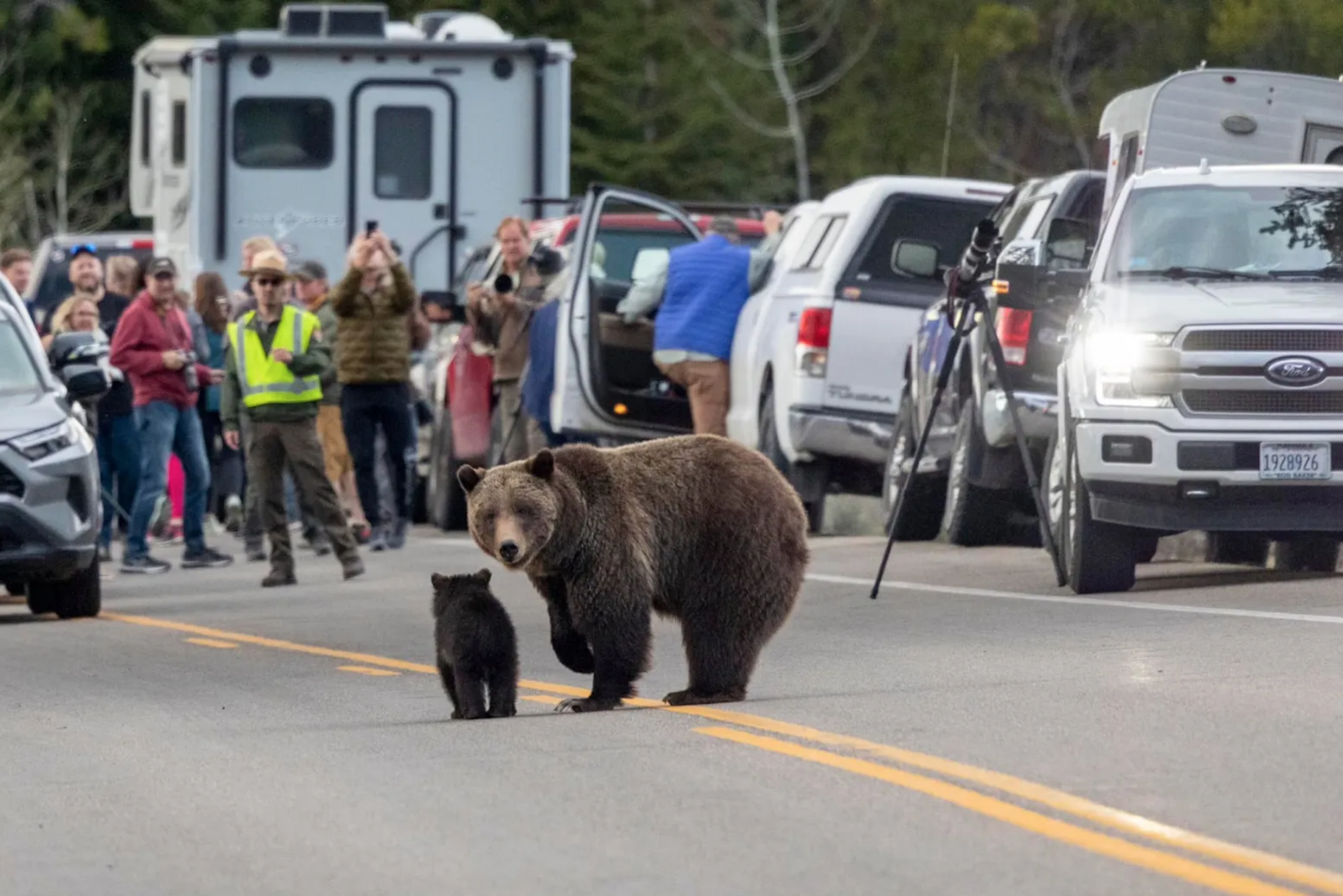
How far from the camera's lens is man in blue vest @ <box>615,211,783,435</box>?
68.2 feet

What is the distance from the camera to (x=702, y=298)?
2080 centimetres

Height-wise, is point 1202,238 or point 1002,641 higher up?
point 1202,238

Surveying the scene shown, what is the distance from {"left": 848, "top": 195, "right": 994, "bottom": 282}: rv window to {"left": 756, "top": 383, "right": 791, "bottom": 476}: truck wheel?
124 cm

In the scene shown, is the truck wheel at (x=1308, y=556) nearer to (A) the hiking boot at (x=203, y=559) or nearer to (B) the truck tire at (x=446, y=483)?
(A) the hiking boot at (x=203, y=559)

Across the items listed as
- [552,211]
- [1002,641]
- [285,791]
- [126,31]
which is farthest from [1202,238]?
[126,31]

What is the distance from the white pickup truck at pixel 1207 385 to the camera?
14.3 m

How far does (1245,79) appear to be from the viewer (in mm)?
18141

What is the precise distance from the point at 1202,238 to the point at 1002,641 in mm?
3164

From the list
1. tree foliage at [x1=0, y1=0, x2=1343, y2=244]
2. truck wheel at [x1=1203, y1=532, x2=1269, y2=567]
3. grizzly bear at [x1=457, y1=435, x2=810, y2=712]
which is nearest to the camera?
grizzly bear at [x1=457, y1=435, x2=810, y2=712]

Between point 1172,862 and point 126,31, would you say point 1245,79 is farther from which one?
point 126,31

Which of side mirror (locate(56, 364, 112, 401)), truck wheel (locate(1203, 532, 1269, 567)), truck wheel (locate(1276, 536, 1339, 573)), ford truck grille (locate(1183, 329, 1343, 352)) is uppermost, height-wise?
ford truck grille (locate(1183, 329, 1343, 352))

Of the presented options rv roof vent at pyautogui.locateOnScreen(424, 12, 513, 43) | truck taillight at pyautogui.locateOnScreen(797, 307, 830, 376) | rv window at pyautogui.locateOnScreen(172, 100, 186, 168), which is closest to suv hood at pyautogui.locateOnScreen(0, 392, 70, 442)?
truck taillight at pyautogui.locateOnScreen(797, 307, 830, 376)

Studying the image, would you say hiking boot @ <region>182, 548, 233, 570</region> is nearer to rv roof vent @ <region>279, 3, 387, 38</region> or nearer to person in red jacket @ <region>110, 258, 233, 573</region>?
person in red jacket @ <region>110, 258, 233, 573</region>

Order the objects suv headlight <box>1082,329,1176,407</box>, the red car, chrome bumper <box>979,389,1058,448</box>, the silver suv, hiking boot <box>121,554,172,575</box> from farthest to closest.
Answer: the red car
hiking boot <box>121,554,172,575</box>
chrome bumper <box>979,389,1058,448</box>
the silver suv
suv headlight <box>1082,329,1176,407</box>
